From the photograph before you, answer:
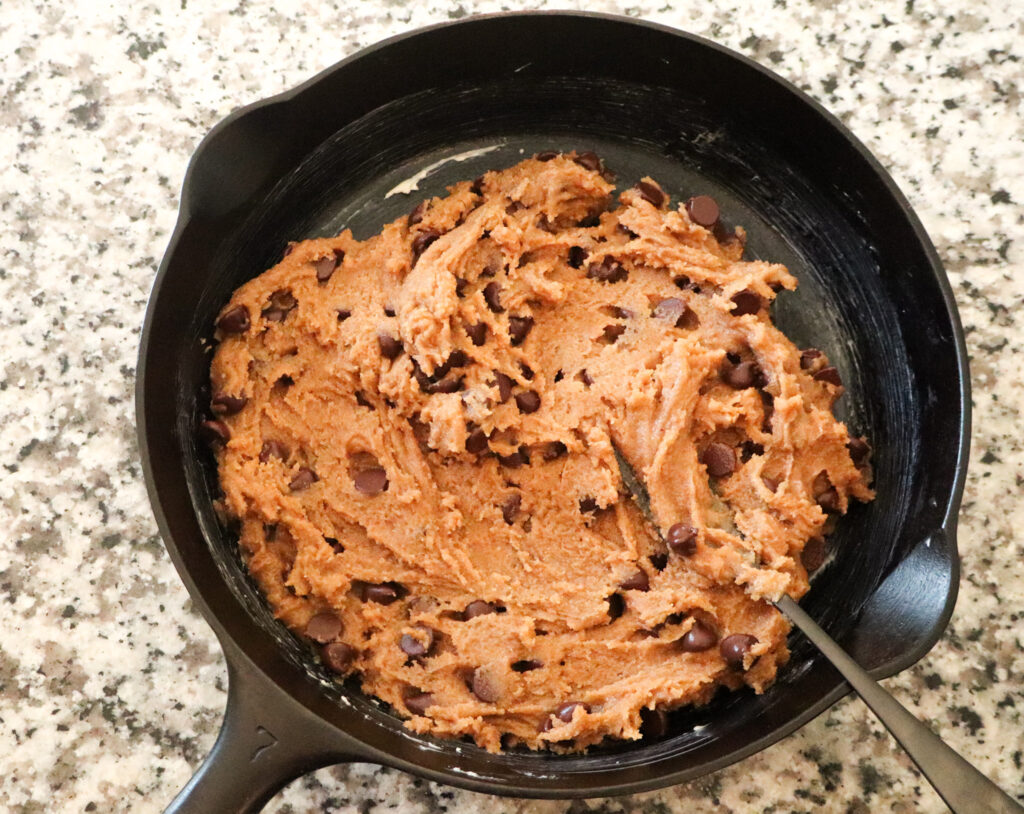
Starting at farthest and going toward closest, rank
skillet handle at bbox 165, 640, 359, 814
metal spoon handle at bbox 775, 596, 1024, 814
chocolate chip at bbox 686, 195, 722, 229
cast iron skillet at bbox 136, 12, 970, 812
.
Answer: chocolate chip at bbox 686, 195, 722, 229 → cast iron skillet at bbox 136, 12, 970, 812 → skillet handle at bbox 165, 640, 359, 814 → metal spoon handle at bbox 775, 596, 1024, 814

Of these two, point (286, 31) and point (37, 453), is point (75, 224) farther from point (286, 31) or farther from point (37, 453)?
point (286, 31)

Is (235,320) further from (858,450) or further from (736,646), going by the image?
(858,450)

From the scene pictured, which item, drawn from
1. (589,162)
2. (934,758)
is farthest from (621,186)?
(934,758)

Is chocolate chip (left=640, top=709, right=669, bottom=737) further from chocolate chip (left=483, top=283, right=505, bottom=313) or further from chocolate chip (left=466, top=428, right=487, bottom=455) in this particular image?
chocolate chip (left=483, top=283, right=505, bottom=313)

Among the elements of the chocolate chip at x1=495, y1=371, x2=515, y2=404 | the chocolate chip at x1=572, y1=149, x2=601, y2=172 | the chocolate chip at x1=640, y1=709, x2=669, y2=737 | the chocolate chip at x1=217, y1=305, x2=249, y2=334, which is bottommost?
the chocolate chip at x1=640, y1=709, x2=669, y2=737

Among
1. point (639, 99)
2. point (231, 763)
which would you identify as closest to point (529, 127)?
point (639, 99)

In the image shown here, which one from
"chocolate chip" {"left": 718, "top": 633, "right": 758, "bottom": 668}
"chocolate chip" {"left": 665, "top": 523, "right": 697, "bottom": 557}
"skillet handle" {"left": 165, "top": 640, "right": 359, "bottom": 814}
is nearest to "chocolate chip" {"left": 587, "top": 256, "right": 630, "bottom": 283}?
"chocolate chip" {"left": 665, "top": 523, "right": 697, "bottom": 557}
